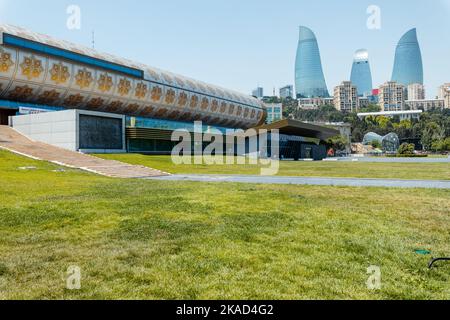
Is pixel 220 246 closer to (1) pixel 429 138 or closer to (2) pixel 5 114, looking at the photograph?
(2) pixel 5 114

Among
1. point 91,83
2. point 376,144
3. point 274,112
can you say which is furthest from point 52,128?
point 274,112

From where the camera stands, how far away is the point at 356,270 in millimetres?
5699

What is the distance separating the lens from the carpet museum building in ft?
135

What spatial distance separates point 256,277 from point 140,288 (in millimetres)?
1719

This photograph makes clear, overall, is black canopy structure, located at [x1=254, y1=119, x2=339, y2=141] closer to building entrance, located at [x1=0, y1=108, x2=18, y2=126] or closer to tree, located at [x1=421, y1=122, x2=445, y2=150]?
building entrance, located at [x1=0, y1=108, x2=18, y2=126]

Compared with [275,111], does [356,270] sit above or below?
below

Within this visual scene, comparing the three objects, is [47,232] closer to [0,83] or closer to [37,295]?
[37,295]

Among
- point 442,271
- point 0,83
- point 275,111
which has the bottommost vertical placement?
point 442,271

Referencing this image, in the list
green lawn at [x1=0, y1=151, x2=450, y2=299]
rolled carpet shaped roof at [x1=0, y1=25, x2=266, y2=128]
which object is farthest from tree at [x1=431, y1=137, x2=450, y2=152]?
green lawn at [x1=0, y1=151, x2=450, y2=299]

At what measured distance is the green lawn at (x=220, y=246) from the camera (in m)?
4.94

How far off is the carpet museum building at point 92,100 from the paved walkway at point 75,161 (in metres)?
4.71

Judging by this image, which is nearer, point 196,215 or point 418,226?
point 418,226

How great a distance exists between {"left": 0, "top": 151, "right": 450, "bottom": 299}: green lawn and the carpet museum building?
29440 mm

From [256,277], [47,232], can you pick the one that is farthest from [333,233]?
[47,232]
